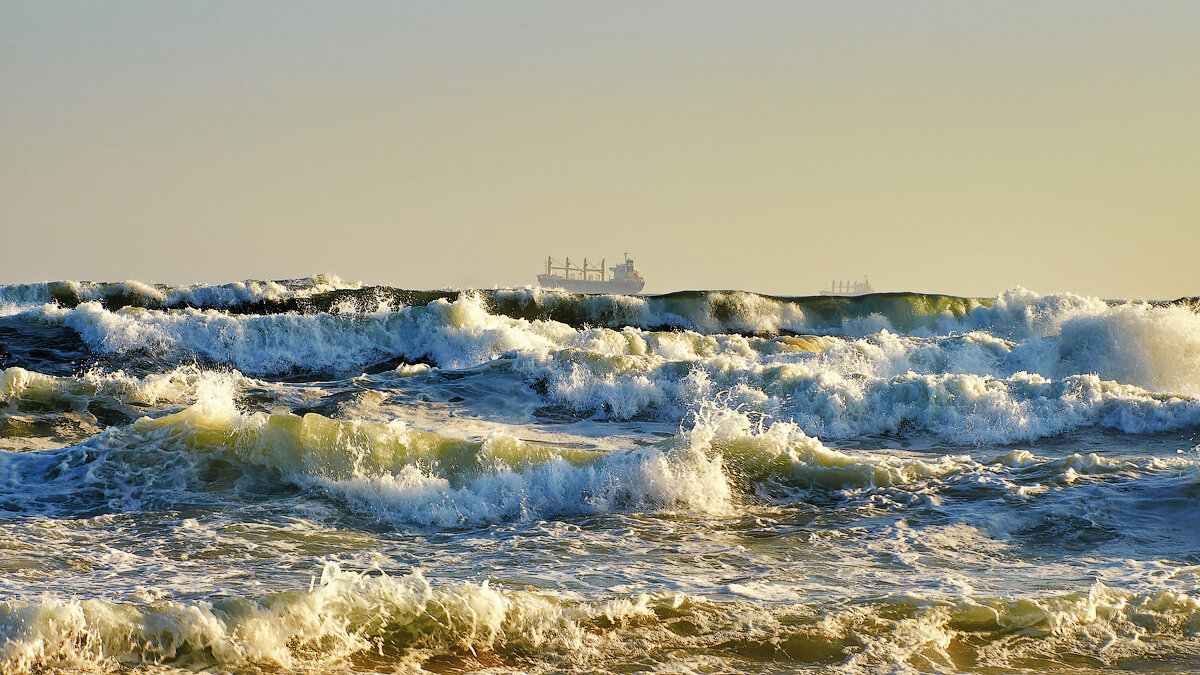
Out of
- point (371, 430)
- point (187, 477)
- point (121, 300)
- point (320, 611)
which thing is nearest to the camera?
point (320, 611)

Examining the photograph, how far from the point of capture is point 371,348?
85.8 feet

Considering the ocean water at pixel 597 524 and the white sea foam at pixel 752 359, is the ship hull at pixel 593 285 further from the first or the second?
the ocean water at pixel 597 524

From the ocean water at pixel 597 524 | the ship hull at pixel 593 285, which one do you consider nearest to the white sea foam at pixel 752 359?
the ocean water at pixel 597 524

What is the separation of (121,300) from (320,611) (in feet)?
101

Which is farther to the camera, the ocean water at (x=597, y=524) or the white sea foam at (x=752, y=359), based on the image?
the white sea foam at (x=752, y=359)

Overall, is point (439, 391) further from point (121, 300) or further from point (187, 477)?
point (121, 300)

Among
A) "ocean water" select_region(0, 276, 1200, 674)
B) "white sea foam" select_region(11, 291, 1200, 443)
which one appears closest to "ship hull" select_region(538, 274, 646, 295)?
"white sea foam" select_region(11, 291, 1200, 443)

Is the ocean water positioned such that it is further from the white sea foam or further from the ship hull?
the ship hull

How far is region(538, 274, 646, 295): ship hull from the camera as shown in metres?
147

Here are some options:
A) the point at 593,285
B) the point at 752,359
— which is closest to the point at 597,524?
the point at 752,359

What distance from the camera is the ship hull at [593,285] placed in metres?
147

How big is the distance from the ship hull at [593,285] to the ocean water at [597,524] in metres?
127

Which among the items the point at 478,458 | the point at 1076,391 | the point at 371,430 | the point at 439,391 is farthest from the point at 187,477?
the point at 1076,391

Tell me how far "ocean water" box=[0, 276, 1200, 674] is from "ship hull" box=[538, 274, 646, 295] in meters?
127
